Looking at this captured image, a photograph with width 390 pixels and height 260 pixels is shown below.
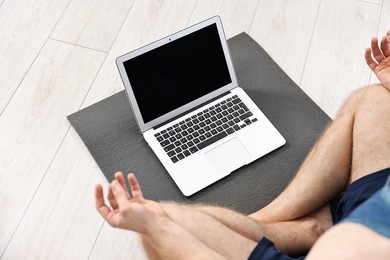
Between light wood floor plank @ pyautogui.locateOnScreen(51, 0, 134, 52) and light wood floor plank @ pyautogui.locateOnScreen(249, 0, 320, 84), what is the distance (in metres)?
0.51

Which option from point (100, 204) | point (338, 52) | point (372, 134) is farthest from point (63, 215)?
point (338, 52)

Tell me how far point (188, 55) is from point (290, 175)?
46 centimetres

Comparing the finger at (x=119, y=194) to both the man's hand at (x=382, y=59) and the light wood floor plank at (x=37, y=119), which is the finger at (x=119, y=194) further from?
the man's hand at (x=382, y=59)

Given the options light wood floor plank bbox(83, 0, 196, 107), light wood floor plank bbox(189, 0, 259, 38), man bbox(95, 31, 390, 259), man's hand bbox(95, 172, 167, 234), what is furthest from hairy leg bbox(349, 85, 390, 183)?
light wood floor plank bbox(83, 0, 196, 107)

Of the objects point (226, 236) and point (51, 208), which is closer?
point (226, 236)

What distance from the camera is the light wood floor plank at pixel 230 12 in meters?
1.80

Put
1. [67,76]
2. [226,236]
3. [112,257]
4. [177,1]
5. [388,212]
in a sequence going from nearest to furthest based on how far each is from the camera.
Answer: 1. [388,212]
2. [226,236]
3. [112,257]
4. [67,76]
5. [177,1]

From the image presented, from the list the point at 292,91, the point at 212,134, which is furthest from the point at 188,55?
the point at 292,91

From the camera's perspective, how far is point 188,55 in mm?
1358

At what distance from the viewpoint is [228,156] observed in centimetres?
139

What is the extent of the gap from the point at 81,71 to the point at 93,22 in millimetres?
236

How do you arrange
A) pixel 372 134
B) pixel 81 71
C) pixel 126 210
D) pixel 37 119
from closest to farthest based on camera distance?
pixel 126 210, pixel 372 134, pixel 37 119, pixel 81 71

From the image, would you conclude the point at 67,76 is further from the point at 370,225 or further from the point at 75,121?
the point at 370,225

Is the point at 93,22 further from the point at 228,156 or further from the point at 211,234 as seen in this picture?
the point at 211,234
